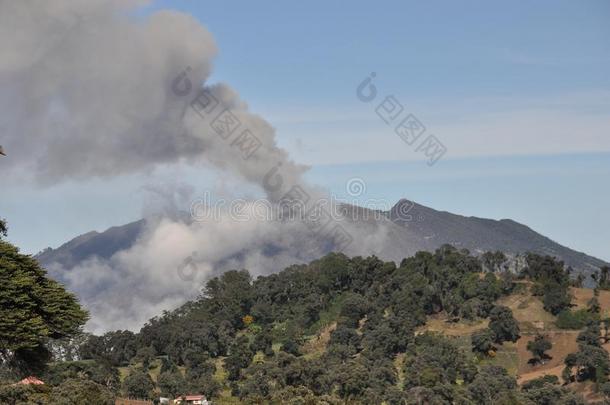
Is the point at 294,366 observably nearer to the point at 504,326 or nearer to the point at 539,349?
the point at 539,349

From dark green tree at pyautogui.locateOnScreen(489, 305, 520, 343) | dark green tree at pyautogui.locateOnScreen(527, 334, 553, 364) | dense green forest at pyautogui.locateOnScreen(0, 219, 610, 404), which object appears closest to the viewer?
dense green forest at pyautogui.locateOnScreen(0, 219, 610, 404)

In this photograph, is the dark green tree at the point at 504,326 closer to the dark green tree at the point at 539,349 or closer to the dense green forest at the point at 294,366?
the dense green forest at the point at 294,366

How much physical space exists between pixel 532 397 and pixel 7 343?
88.8 meters

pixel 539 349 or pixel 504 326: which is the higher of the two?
pixel 504 326

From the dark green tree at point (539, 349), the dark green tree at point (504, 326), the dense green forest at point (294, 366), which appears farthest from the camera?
the dark green tree at point (504, 326)

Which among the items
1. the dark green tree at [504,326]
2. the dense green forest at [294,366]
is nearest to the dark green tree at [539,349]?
the dense green forest at [294,366]

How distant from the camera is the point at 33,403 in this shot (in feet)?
261

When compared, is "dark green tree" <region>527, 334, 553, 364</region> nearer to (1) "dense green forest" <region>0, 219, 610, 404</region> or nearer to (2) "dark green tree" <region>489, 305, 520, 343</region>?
(1) "dense green forest" <region>0, 219, 610, 404</region>

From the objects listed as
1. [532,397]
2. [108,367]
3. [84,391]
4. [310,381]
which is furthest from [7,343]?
[108,367]

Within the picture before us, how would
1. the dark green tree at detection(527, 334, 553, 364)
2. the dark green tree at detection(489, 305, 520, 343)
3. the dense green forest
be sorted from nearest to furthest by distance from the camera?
the dense green forest, the dark green tree at detection(527, 334, 553, 364), the dark green tree at detection(489, 305, 520, 343)

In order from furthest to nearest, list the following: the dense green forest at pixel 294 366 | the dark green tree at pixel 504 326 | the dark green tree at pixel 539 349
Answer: the dark green tree at pixel 504 326 → the dark green tree at pixel 539 349 → the dense green forest at pixel 294 366

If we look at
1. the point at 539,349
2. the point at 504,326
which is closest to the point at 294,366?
the point at 539,349

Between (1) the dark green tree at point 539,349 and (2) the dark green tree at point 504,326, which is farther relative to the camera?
(2) the dark green tree at point 504,326

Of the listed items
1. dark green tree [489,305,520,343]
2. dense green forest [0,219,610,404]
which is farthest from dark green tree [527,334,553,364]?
dark green tree [489,305,520,343]
